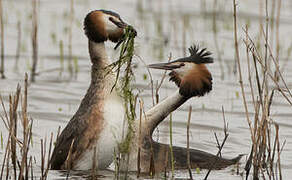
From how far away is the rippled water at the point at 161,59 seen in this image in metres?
9.48

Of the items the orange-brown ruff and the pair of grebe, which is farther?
the orange-brown ruff

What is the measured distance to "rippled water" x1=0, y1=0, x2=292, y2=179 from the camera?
948 centimetres

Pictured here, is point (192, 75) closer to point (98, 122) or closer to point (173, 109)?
point (173, 109)

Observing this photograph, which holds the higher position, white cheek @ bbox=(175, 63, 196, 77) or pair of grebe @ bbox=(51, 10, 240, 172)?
white cheek @ bbox=(175, 63, 196, 77)

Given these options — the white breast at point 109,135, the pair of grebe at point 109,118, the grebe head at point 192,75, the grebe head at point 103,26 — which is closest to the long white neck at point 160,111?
the pair of grebe at point 109,118

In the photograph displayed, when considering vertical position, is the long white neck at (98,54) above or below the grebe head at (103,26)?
below

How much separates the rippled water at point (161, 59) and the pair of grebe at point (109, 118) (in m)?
0.20

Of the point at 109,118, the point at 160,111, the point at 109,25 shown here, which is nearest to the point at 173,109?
the point at 160,111

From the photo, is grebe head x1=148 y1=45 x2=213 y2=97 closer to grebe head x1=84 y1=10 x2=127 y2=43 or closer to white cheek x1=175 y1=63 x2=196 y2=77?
white cheek x1=175 y1=63 x2=196 y2=77

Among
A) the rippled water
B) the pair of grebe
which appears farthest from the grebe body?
the rippled water

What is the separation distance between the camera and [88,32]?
7867mm

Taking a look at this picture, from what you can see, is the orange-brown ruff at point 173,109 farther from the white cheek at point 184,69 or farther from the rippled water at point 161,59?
the rippled water at point 161,59

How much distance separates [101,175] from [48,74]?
16.3 feet

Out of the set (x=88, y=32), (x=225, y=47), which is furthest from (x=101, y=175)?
(x=225, y=47)
